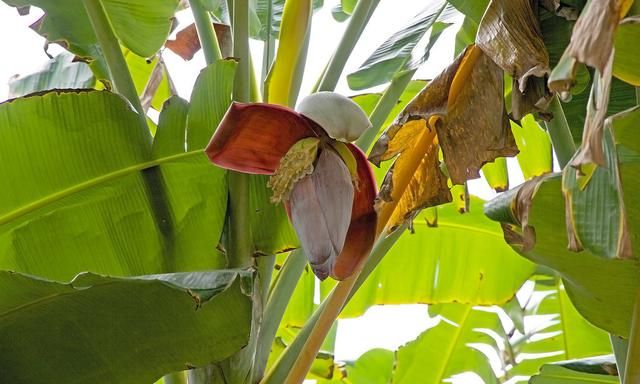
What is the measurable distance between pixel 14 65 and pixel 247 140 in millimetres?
1793

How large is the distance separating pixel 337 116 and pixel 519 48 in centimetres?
15

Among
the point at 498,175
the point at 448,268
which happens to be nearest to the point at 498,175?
the point at 498,175

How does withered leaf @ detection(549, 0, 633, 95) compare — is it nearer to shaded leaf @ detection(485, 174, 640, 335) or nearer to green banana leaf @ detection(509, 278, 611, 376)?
shaded leaf @ detection(485, 174, 640, 335)

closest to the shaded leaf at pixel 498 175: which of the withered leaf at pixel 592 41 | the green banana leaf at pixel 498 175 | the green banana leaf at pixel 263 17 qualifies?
the green banana leaf at pixel 498 175

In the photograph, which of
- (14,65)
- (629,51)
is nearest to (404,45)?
(629,51)

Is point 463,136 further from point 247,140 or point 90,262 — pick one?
point 90,262

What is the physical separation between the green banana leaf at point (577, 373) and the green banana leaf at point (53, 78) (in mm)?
654

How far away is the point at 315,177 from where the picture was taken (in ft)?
2.03

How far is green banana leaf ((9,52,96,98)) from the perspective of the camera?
38.7 inches

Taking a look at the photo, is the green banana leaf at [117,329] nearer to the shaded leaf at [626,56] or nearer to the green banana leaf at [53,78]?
the shaded leaf at [626,56]

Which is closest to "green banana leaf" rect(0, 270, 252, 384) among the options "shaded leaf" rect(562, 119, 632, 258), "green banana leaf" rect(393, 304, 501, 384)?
"shaded leaf" rect(562, 119, 632, 258)

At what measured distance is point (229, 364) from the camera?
2.21ft

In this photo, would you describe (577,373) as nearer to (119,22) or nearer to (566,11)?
(566,11)

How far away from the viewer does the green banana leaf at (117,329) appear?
54cm
